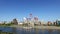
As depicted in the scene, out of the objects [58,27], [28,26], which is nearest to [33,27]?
[28,26]

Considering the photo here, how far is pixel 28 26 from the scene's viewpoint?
2480 inches

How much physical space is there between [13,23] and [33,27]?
10.6m

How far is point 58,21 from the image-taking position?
60562 mm

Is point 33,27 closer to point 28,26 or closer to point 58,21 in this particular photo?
point 28,26

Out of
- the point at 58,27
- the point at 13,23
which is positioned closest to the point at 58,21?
the point at 58,27

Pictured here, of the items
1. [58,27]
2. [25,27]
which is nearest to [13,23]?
[25,27]

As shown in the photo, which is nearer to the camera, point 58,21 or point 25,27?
point 58,21

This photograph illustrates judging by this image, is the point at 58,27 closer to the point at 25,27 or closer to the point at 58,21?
the point at 58,21

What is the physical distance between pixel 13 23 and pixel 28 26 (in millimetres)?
9015

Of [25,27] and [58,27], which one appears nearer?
[58,27]

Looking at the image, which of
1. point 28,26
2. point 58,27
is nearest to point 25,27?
point 28,26

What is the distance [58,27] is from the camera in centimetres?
6147

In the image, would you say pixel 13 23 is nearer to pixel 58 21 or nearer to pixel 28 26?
pixel 28 26

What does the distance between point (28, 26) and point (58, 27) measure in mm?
12093
